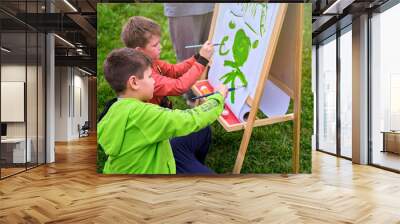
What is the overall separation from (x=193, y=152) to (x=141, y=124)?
1.13 m

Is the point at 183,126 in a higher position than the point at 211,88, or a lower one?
lower

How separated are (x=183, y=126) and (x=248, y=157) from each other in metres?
1.34

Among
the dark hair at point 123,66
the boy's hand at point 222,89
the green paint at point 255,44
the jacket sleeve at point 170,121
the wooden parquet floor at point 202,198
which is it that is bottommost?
the wooden parquet floor at point 202,198

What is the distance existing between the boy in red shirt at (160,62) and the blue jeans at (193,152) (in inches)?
25.2

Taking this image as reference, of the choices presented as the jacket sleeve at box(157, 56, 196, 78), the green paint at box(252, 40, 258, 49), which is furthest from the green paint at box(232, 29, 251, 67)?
the jacket sleeve at box(157, 56, 196, 78)

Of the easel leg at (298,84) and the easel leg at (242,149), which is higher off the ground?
the easel leg at (298,84)

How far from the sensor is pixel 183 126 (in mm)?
6141

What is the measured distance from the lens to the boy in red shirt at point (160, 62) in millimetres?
6525

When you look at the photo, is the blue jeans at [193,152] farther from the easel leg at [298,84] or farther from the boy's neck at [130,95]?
the easel leg at [298,84]

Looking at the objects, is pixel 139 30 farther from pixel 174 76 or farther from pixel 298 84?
pixel 298 84

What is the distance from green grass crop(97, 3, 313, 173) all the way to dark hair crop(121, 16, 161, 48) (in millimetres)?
79

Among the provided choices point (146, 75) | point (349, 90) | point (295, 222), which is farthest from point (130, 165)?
point (349, 90)

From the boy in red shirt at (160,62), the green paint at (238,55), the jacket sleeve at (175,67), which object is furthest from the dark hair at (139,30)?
the green paint at (238,55)

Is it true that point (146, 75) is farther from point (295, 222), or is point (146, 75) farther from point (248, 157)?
point (295, 222)
